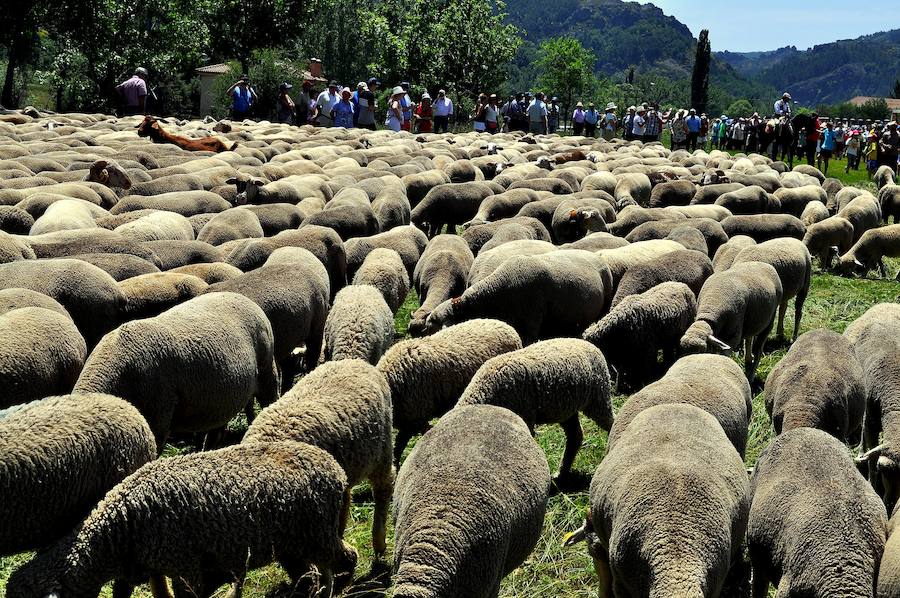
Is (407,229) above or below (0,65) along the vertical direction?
below

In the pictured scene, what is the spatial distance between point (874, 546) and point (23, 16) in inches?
1603

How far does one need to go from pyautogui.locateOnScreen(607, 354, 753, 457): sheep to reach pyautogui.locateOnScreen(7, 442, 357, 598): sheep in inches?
79.6

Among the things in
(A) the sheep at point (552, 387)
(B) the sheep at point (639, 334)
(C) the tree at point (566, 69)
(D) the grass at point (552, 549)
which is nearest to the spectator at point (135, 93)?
(B) the sheep at point (639, 334)

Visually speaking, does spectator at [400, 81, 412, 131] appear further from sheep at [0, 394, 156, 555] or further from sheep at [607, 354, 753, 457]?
sheep at [0, 394, 156, 555]

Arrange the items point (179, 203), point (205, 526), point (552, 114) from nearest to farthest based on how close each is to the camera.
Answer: point (205, 526)
point (179, 203)
point (552, 114)

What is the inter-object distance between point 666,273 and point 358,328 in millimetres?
3909

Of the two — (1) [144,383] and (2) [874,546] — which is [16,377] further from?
(2) [874,546]

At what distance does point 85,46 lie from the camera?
1609 inches

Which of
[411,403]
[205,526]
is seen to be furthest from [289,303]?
[205,526]

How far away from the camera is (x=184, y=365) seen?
6.14 metres

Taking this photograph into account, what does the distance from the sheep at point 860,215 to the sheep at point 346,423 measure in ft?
41.9

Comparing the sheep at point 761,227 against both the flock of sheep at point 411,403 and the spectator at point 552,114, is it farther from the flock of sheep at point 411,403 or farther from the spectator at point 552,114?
the spectator at point 552,114

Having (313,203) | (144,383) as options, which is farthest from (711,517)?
(313,203)

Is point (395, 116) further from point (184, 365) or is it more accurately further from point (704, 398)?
point (704, 398)
